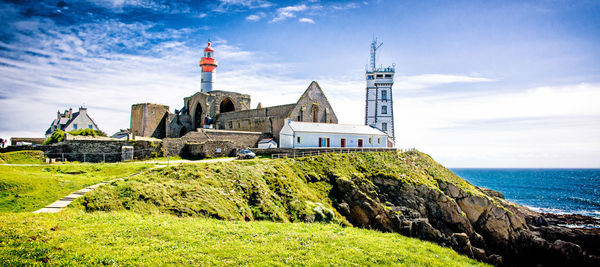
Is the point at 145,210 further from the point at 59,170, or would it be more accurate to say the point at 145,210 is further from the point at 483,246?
the point at 483,246

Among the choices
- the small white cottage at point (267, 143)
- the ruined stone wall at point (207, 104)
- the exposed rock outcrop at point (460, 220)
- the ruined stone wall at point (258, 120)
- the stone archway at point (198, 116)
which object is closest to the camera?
the exposed rock outcrop at point (460, 220)

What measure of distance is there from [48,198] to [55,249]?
6.56 metres

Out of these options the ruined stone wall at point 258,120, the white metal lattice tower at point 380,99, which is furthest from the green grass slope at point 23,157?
the white metal lattice tower at point 380,99

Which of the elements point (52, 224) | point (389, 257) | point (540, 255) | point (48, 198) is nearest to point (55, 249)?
point (52, 224)

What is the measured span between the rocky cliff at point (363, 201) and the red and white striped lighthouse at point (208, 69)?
104 ft

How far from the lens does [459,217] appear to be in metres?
28.1

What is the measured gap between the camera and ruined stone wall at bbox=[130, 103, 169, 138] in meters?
44.8

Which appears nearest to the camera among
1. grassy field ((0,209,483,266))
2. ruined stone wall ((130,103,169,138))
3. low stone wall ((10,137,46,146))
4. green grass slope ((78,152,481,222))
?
grassy field ((0,209,483,266))

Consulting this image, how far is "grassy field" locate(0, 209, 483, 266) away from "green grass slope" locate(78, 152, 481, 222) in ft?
5.80

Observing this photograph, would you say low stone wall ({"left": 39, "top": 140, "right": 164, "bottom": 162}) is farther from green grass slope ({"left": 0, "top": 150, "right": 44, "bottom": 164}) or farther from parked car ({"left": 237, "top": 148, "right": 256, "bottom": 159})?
parked car ({"left": 237, "top": 148, "right": 256, "bottom": 159})

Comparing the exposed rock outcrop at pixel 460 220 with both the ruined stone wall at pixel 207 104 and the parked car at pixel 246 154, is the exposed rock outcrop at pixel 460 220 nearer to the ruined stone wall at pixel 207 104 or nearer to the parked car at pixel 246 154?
the parked car at pixel 246 154

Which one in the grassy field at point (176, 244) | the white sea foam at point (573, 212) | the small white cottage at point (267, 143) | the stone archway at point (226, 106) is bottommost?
the white sea foam at point (573, 212)

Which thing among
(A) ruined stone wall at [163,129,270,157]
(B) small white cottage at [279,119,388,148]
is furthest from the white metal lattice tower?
(A) ruined stone wall at [163,129,270,157]

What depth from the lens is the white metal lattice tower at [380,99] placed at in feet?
183
